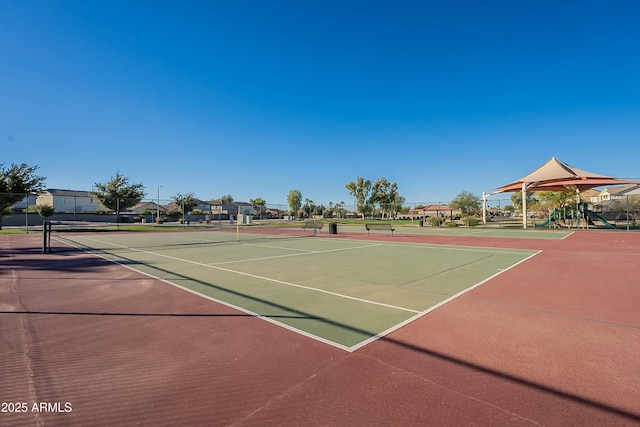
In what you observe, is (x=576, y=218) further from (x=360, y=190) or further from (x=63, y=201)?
(x=63, y=201)

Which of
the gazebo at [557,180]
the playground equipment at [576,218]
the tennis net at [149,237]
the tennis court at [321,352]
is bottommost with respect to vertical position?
the tennis court at [321,352]

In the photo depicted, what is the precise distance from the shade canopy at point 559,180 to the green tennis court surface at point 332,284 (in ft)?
88.9

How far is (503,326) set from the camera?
14.2 ft

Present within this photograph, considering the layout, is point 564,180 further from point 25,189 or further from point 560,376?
point 25,189

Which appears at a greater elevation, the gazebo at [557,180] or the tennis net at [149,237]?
the gazebo at [557,180]

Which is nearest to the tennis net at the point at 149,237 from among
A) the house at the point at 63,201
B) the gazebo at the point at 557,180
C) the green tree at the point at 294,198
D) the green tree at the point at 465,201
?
the gazebo at the point at 557,180

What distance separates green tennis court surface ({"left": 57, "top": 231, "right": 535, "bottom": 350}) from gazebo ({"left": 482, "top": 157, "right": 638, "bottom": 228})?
88.0 ft

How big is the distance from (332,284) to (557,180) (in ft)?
115

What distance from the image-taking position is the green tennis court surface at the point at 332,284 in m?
4.56

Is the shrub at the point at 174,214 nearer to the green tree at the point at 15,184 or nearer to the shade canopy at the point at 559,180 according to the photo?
the green tree at the point at 15,184

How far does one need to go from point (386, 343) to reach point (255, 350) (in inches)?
63.7

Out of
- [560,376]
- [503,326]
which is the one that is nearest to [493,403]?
[560,376]

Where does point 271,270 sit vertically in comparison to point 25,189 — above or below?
below

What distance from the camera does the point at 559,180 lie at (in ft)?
103
